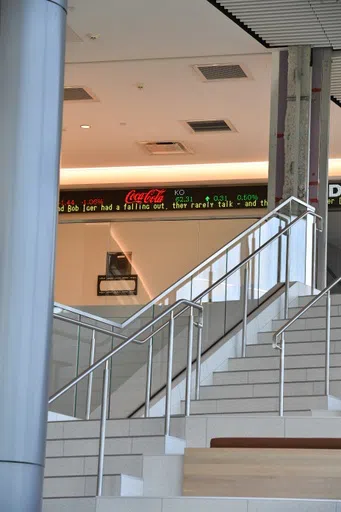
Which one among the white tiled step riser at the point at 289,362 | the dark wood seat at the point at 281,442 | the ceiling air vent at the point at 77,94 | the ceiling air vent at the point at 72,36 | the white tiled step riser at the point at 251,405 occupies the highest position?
the ceiling air vent at the point at 72,36

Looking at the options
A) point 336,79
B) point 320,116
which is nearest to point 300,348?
point 320,116

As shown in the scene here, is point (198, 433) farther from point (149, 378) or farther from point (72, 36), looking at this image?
point (72, 36)

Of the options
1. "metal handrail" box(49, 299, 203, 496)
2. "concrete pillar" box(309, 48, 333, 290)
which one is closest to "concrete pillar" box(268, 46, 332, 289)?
"concrete pillar" box(309, 48, 333, 290)

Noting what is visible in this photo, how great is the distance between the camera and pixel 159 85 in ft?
47.5

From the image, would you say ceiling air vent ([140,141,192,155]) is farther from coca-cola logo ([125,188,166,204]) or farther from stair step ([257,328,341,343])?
stair step ([257,328,341,343])

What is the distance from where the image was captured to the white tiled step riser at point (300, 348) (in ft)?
28.8

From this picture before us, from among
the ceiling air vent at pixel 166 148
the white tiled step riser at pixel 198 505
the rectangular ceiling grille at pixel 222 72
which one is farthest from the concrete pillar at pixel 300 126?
the white tiled step riser at pixel 198 505

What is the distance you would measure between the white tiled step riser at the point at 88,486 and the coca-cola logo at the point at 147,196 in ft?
40.4

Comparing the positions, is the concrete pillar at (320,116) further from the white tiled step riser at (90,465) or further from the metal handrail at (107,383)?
the white tiled step riser at (90,465)

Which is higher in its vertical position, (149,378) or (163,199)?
(163,199)

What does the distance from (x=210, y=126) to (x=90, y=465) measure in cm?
983

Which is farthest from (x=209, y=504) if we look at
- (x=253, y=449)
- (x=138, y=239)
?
(x=138, y=239)

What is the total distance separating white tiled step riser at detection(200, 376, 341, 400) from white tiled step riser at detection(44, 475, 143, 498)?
5.52ft

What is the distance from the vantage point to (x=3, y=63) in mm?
3842
